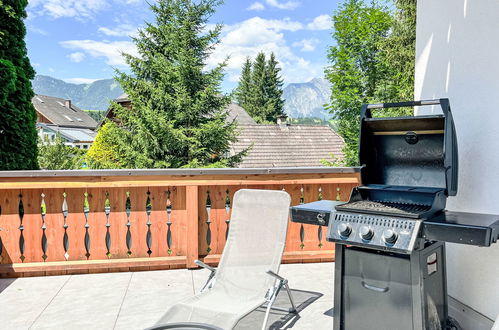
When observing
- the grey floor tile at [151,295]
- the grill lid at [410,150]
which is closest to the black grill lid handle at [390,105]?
the grill lid at [410,150]

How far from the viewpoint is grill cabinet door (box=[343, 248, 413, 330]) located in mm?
2271

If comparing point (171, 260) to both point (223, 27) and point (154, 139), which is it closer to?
point (154, 139)

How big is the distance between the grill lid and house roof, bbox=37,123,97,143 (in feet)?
151

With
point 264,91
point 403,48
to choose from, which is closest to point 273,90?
point 264,91

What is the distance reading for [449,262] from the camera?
3057mm

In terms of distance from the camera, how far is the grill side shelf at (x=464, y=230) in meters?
2.02

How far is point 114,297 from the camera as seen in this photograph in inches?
140

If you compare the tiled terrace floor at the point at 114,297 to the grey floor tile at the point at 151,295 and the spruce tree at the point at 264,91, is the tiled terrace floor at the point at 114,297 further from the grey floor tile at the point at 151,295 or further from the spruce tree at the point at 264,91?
the spruce tree at the point at 264,91

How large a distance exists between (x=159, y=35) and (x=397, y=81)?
10.6 m

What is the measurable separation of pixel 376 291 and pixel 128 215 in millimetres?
2736

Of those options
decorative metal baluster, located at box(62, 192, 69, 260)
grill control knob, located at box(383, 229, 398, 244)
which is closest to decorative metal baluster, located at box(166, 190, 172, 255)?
decorative metal baluster, located at box(62, 192, 69, 260)

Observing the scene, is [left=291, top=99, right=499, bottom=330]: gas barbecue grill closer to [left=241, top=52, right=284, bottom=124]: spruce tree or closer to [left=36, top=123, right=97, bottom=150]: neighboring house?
[left=241, top=52, right=284, bottom=124]: spruce tree

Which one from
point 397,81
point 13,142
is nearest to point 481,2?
point 13,142

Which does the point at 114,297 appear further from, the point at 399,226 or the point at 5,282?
the point at 399,226
